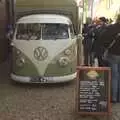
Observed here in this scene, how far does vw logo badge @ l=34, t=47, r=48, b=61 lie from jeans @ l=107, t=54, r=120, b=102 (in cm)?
268

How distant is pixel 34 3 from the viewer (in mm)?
14141

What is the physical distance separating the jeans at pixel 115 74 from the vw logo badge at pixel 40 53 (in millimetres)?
2680

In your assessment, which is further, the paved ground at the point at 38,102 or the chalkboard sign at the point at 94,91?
the paved ground at the point at 38,102

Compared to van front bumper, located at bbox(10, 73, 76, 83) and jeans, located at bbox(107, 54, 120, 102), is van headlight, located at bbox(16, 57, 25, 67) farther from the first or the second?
jeans, located at bbox(107, 54, 120, 102)

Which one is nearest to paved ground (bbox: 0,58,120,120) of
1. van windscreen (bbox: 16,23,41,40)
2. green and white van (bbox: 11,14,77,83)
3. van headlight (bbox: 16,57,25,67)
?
green and white van (bbox: 11,14,77,83)

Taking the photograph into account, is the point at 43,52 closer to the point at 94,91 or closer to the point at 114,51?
the point at 114,51

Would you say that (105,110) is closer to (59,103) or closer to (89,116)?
(89,116)

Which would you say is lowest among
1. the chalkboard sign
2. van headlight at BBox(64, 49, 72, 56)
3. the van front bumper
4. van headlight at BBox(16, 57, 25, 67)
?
the van front bumper

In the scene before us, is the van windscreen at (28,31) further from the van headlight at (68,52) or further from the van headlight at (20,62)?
the van headlight at (68,52)

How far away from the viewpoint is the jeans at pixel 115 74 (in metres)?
9.09

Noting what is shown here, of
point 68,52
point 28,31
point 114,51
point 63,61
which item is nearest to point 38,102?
point 114,51

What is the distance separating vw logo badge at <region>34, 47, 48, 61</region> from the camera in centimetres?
1146

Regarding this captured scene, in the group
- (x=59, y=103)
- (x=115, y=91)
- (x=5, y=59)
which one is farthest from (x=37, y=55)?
(x=5, y=59)

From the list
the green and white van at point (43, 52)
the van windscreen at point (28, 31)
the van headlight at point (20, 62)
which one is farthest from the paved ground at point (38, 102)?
the van windscreen at point (28, 31)
